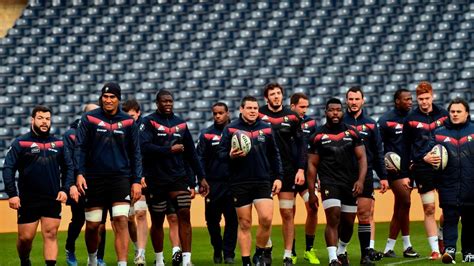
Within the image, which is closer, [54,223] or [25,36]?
[54,223]

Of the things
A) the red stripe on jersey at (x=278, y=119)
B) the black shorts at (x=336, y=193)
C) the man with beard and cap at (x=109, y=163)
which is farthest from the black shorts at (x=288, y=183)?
the man with beard and cap at (x=109, y=163)

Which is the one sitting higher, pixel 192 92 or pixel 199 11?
pixel 199 11

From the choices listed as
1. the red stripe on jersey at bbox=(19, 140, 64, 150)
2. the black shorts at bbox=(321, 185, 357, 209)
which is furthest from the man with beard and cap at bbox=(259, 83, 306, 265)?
the red stripe on jersey at bbox=(19, 140, 64, 150)

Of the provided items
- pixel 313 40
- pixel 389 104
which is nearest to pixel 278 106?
pixel 389 104

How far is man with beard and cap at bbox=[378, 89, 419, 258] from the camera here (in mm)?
15070

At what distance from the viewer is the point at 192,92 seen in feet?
92.1

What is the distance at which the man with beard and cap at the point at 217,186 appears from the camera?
49.8 feet

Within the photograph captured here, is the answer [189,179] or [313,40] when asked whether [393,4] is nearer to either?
[313,40]

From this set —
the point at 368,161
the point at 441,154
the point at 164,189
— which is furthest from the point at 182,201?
the point at 441,154

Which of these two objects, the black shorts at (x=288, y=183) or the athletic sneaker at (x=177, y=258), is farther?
the black shorts at (x=288, y=183)

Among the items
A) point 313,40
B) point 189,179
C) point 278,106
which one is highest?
point 313,40

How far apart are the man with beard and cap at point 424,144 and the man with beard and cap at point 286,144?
59.5 inches

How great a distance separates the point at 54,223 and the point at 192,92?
15756 mm

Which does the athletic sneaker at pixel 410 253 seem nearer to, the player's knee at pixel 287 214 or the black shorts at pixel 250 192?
the player's knee at pixel 287 214
